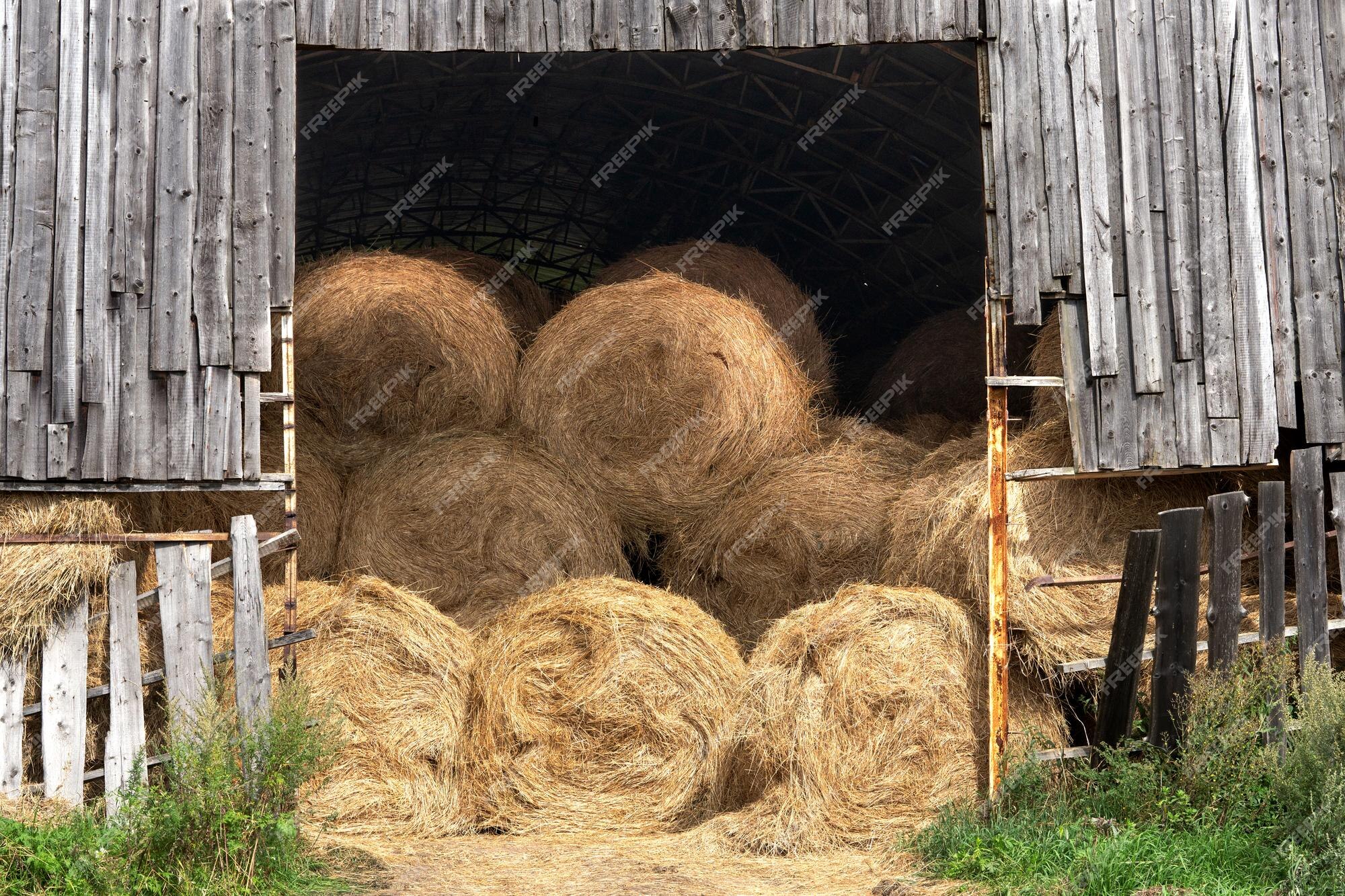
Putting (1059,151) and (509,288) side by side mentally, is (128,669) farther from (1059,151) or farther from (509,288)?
(1059,151)

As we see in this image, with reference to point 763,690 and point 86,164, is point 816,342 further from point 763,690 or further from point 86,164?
point 86,164

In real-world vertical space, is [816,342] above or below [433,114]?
below

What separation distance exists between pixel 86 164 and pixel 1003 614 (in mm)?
5888

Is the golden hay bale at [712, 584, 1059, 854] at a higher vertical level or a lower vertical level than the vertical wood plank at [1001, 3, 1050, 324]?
lower

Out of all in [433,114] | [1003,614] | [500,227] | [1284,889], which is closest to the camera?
[1284,889]

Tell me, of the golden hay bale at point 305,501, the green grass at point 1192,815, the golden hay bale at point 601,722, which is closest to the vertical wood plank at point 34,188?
the golden hay bale at point 305,501

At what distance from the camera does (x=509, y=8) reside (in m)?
7.90

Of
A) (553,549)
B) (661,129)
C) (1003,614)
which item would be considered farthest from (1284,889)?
(661,129)

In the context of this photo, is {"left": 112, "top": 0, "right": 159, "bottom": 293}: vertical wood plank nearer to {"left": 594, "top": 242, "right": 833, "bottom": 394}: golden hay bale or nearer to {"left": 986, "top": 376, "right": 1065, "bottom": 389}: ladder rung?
{"left": 594, "top": 242, "right": 833, "bottom": 394}: golden hay bale

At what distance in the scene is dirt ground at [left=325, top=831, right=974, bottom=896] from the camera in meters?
6.79

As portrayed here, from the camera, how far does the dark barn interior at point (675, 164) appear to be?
42.9 feet

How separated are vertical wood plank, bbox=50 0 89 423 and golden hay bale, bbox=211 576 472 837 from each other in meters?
1.73

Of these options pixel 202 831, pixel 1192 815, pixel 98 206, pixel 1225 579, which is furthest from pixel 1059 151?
pixel 202 831

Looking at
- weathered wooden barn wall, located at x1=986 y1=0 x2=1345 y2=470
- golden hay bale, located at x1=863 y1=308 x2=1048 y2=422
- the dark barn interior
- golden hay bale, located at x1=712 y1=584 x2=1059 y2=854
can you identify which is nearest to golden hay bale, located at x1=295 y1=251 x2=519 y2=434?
the dark barn interior
